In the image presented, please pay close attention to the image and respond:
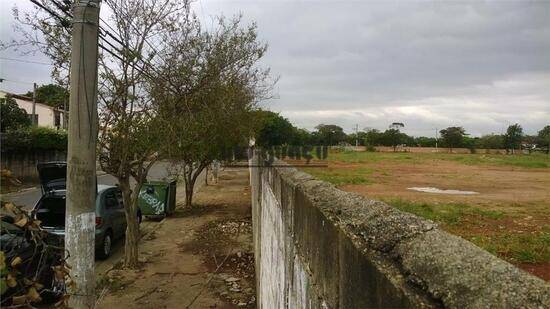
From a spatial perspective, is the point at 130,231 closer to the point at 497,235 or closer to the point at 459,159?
the point at 497,235

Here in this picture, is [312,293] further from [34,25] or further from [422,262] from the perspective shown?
[34,25]

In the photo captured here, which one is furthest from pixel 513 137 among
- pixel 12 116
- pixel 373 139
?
pixel 12 116

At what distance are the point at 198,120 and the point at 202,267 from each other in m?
3.27

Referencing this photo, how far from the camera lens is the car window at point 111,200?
39.9 ft

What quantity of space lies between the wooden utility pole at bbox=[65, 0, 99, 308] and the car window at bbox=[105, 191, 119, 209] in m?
6.92

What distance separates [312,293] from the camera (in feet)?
7.06

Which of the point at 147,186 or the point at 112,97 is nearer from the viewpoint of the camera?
the point at 112,97

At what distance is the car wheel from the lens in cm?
1144

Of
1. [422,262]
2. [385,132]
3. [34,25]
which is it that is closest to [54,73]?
[34,25]

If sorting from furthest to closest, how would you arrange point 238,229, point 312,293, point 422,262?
point 238,229
point 312,293
point 422,262

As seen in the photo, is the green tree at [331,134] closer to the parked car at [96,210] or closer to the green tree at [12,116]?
the green tree at [12,116]

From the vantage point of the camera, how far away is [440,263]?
3.88 ft

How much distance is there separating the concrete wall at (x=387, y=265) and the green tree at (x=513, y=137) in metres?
98.1

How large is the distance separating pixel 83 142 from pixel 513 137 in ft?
320
